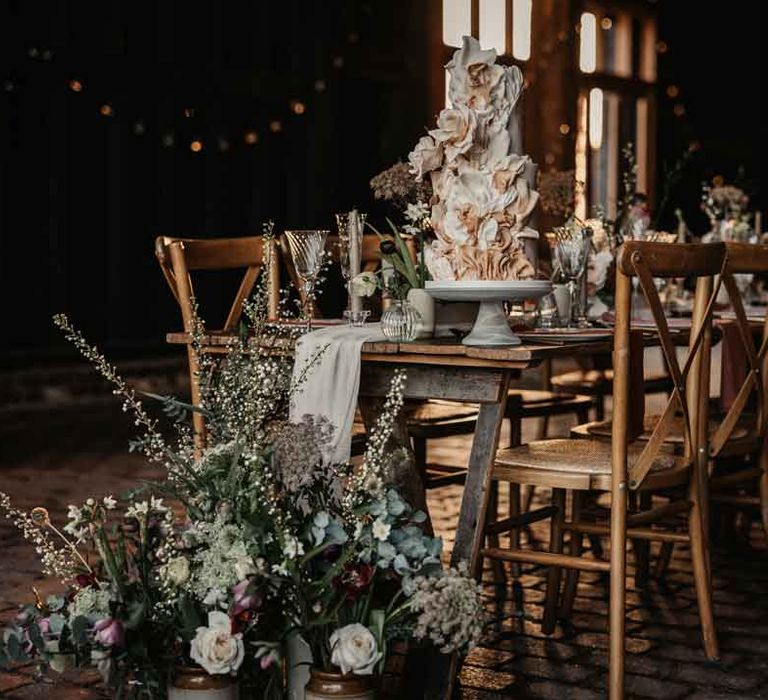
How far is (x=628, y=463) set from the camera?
335 cm

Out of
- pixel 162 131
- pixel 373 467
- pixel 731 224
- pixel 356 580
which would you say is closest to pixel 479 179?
pixel 373 467

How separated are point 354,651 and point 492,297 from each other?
3.01 ft

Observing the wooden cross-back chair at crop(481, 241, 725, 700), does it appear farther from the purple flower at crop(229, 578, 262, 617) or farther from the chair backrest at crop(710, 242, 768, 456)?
the purple flower at crop(229, 578, 262, 617)

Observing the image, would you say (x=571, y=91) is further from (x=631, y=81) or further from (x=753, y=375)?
(x=753, y=375)

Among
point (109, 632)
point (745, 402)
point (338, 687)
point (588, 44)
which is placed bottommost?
point (338, 687)

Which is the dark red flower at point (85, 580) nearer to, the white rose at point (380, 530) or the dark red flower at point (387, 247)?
the white rose at point (380, 530)

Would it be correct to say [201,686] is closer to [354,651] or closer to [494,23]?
[354,651]

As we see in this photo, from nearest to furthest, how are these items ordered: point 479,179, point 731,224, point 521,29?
point 479,179 → point 731,224 → point 521,29

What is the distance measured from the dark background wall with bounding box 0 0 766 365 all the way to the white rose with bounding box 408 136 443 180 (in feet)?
18.4

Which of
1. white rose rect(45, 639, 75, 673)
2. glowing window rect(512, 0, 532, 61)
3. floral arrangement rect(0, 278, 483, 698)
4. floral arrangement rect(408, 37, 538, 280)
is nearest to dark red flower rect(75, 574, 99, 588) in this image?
floral arrangement rect(0, 278, 483, 698)

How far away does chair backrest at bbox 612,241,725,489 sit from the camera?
3.04 meters

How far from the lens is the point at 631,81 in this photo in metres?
12.9

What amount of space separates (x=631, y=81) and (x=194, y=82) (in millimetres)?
4944

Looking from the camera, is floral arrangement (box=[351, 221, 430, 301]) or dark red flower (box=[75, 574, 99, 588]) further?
floral arrangement (box=[351, 221, 430, 301])
